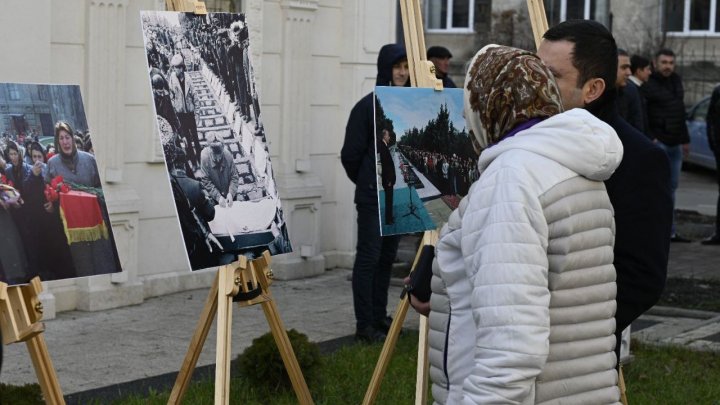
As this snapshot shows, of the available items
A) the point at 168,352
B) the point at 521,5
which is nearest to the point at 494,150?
the point at 168,352

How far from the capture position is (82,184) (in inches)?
220

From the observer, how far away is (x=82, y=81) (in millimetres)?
9133

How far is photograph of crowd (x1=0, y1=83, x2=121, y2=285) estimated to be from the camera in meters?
5.22

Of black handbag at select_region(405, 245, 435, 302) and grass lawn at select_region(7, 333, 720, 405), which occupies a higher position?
black handbag at select_region(405, 245, 435, 302)

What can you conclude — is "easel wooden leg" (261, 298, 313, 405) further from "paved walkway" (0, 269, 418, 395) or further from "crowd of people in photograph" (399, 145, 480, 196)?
"paved walkway" (0, 269, 418, 395)

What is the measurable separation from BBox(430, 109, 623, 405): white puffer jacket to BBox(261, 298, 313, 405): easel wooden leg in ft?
7.55

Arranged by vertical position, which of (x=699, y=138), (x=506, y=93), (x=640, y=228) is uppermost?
(x=506, y=93)

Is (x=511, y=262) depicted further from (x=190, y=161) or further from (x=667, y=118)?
(x=667, y=118)

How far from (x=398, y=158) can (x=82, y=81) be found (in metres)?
3.18

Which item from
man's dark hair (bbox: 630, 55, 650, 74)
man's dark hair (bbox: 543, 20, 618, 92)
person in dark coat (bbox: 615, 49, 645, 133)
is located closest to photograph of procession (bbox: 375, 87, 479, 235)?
man's dark hair (bbox: 543, 20, 618, 92)

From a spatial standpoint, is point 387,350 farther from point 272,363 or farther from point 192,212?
point 192,212

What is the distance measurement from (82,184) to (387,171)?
182 centimetres

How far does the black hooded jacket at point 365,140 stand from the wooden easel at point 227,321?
2605 mm

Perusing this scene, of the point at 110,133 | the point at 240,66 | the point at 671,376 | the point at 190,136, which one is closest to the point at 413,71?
the point at 240,66
